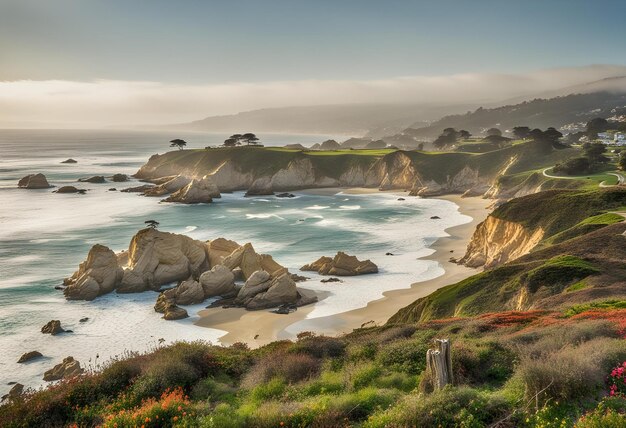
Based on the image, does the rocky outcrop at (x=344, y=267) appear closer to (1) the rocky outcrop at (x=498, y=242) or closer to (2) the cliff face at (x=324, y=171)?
(1) the rocky outcrop at (x=498, y=242)

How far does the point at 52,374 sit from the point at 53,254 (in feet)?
106

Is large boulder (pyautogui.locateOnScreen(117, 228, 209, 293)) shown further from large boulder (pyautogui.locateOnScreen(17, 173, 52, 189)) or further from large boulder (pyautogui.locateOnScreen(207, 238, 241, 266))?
large boulder (pyautogui.locateOnScreen(17, 173, 52, 189))

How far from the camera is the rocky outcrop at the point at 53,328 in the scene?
108 ft

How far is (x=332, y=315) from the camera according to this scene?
36.7 m

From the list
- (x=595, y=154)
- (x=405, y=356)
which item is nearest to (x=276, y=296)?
(x=405, y=356)

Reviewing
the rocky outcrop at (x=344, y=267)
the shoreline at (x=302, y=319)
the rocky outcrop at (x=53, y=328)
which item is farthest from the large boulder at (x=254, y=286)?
the rocky outcrop at (x=53, y=328)

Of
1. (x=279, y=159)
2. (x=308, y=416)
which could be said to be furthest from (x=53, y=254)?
(x=279, y=159)

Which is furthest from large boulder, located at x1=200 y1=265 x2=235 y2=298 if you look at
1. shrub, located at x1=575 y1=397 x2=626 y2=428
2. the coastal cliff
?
the coastal cliff

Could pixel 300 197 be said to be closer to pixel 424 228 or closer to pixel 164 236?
pixel 424 228

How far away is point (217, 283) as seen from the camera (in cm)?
4131

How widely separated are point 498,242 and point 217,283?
2909 cm

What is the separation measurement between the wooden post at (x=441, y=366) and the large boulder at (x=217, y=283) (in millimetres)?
32138

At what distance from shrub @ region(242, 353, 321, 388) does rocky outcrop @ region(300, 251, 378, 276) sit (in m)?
31.3

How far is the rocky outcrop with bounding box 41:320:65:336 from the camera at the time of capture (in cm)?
3306
